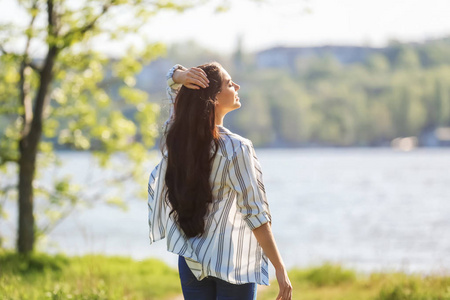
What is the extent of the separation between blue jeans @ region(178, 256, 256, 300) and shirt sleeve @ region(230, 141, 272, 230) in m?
0.24

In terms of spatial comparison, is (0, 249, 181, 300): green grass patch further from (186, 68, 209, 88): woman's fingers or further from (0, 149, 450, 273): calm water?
(186, 68, 209, 88): woman's fingers

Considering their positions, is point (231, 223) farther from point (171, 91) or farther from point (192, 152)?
point (171, 91)

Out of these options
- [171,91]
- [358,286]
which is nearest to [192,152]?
[171,91]

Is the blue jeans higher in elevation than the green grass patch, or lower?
higher

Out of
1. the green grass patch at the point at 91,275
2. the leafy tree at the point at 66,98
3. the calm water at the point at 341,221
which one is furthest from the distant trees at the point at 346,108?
the green grass patch at the point at 91,275

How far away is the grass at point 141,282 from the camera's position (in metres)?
4.82

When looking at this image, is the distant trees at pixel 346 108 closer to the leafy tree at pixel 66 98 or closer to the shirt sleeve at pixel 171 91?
the leafy tree at pixel 66 98

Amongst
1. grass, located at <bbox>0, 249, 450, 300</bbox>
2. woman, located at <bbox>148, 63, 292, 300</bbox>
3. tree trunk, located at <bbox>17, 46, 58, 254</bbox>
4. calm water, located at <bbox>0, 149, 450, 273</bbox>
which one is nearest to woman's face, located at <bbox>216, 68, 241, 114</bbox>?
woman, located at <bbox>148, 63, 292, 300</bbox>

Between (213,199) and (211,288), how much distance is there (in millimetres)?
352

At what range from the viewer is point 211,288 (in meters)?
2.46

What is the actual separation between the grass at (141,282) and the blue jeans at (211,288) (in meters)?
2.04

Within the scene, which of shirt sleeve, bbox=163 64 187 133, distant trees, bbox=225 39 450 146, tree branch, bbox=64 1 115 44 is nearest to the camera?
shirt sleeve, bbox=163 64 187 133

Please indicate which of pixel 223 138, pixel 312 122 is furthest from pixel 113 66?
pixel 312 122

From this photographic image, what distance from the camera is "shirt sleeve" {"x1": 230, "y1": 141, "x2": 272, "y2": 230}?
2.35 m
